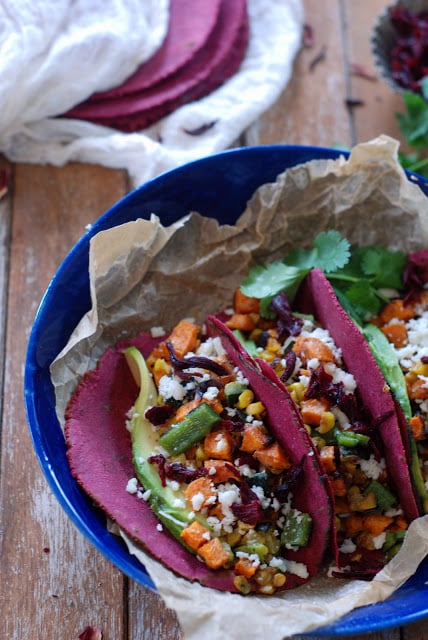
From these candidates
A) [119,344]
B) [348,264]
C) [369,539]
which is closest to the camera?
[369,539]

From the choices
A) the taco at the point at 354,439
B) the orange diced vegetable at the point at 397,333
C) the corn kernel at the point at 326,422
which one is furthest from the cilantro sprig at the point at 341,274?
the corn kernel at the point at 326,422

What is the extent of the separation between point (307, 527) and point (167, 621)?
0.59 metres

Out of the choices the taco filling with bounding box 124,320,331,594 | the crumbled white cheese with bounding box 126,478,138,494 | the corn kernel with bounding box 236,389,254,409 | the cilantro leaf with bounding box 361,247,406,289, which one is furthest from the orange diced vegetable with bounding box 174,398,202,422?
the cilantro leaf with bounding box 361,247,406,289

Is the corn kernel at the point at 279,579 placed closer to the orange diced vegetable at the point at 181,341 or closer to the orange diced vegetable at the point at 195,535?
the orange diced vegetable at the point at 195,535

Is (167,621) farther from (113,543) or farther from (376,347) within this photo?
(376,347)

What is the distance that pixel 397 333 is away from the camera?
254 cm

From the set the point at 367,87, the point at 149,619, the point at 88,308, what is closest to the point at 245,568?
the point at 149,619

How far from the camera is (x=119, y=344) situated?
2615mm

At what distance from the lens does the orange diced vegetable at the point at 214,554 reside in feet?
6.90

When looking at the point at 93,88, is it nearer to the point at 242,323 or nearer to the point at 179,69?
the point at 179,69

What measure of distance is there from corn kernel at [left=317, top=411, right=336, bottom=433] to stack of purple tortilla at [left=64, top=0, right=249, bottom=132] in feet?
5.44

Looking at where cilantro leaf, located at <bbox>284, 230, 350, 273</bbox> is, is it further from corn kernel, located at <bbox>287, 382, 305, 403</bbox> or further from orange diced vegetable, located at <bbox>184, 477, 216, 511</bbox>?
orange diced vegetable, located at <bbox>184, 477, 216, 511</bbox>

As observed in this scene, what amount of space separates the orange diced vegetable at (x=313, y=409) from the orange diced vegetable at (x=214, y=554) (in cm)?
45

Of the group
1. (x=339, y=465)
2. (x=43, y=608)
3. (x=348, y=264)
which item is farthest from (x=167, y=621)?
(x=348, y=264)
